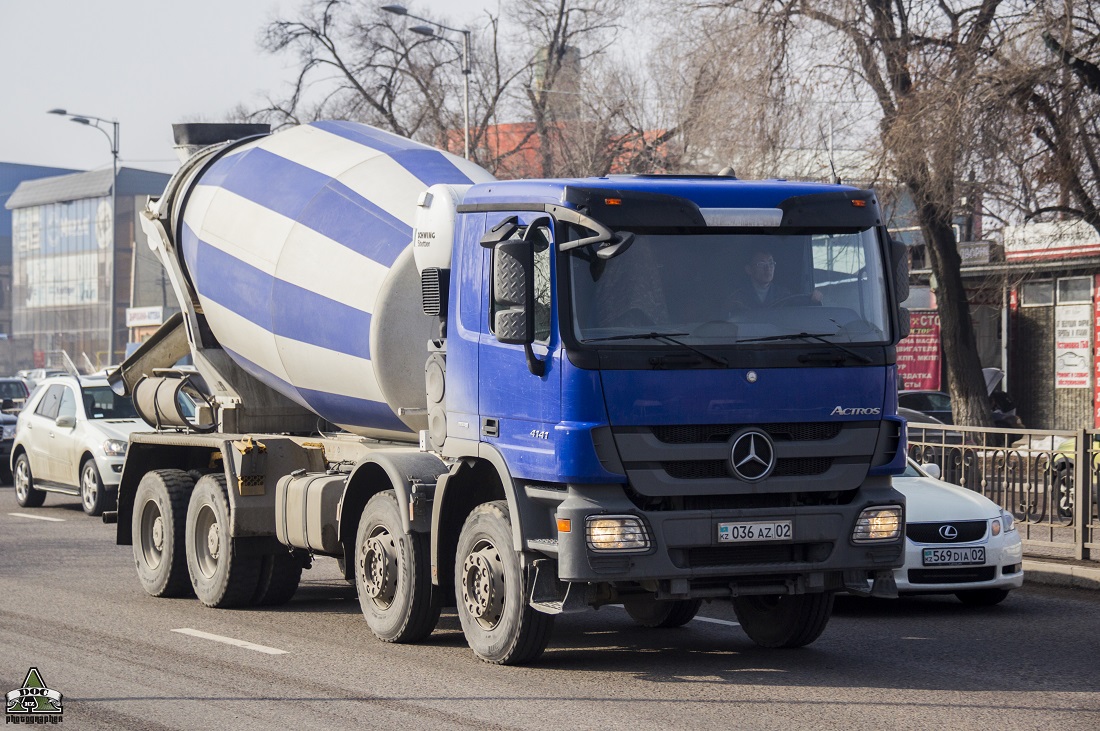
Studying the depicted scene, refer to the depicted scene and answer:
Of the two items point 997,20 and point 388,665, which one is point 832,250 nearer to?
point 388,665

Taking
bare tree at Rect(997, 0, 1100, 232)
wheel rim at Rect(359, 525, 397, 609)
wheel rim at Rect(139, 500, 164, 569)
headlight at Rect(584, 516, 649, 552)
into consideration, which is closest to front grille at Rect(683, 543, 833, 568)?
headlight at Rect(584, 516, 649, 552)

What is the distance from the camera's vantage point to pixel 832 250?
827 centimetres

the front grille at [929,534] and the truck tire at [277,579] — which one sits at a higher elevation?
the front grille at [929,534]

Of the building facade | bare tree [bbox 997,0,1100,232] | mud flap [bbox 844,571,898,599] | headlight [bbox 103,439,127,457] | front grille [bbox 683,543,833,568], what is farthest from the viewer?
the building facade

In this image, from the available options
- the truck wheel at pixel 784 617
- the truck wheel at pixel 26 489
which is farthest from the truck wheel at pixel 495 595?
the truck wheel at pixel 26 489

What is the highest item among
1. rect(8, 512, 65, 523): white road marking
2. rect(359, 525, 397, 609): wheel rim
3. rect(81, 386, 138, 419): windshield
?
rect(81, 386, 138, 419): windshield

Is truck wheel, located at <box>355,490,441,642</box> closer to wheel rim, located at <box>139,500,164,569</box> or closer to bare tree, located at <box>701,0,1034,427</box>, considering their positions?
wheel rim, located at <box>139,500,164,569</box>

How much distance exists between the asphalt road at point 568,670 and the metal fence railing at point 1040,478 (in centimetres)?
133

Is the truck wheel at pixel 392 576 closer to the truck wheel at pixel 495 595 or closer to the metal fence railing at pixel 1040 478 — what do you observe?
the truck wheel at pixel 495 595

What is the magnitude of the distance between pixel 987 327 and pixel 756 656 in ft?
91.0

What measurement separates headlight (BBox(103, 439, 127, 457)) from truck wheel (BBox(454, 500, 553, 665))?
11.3 metres

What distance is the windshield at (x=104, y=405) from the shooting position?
19.8m

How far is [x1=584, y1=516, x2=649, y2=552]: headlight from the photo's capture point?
7.64 m

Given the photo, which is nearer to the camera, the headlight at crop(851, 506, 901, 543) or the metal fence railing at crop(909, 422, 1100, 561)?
the headlight at crop(851, 506, 901, 543)
